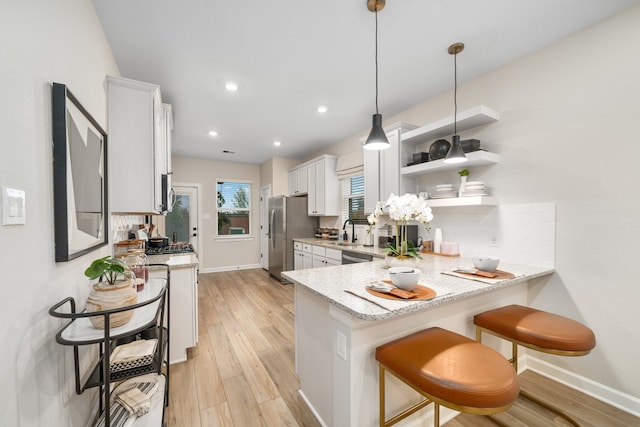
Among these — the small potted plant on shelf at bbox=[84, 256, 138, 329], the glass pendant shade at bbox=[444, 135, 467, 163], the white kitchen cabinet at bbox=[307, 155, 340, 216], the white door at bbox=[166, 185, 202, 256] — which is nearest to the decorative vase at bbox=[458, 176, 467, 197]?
the glass pendant shade at bbox=[444, 135, 467, 163]

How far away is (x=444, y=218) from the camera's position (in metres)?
2.89

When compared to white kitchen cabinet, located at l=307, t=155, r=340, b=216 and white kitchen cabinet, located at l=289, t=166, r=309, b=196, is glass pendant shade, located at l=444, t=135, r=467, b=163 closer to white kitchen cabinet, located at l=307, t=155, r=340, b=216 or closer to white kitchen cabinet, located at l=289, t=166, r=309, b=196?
white kitchen cabinet, located at l=307, t=155, r=340, b=216

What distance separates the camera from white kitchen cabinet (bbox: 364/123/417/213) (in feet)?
9.96

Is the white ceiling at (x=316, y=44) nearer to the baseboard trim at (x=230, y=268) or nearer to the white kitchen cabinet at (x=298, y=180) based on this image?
the white kitchen cabinet at (x=298, y=180)

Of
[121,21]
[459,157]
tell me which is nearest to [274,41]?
[121,21]

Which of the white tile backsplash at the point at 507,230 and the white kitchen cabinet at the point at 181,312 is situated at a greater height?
the white tile backsplash at the point at 507,230

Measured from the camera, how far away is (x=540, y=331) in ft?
4.74

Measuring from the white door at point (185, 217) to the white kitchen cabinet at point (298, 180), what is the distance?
86.2 inches

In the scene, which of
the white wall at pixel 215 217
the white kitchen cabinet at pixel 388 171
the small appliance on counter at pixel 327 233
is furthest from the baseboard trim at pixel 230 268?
the white kitchen cabinet at pixel 388 171

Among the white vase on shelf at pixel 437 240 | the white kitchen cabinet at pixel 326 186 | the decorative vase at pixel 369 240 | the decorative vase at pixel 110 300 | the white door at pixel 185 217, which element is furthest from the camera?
the white door at pixel 185 217

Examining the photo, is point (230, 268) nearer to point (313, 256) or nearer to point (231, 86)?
point (313, 256)

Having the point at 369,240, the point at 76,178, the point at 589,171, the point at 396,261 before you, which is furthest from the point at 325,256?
the point at 76,178

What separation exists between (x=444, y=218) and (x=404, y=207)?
1335 mm

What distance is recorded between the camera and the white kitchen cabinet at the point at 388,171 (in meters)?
3.04
